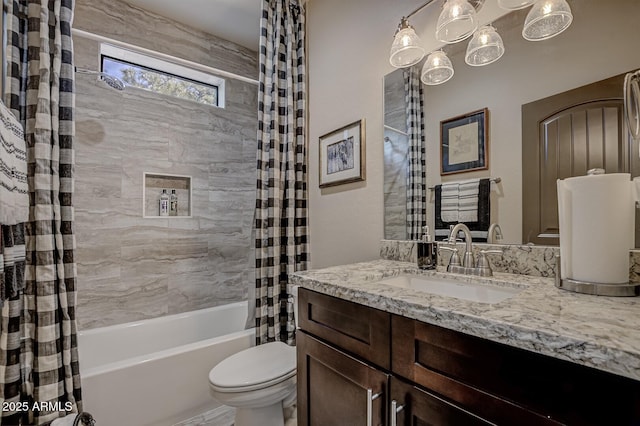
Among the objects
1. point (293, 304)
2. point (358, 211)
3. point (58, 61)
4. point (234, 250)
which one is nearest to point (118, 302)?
point (234, 250)

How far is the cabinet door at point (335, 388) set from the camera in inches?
30.7

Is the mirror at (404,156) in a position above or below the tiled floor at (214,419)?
above

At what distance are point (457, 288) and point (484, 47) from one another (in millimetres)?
947

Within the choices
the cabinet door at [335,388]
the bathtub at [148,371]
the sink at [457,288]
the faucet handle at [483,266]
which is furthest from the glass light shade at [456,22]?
the bathtub at [148,371]

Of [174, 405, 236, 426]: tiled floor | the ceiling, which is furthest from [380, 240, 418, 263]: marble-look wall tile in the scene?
the ceiling

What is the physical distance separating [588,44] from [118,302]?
2887 millimetres

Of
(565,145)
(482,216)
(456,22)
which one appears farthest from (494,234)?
(456,22)

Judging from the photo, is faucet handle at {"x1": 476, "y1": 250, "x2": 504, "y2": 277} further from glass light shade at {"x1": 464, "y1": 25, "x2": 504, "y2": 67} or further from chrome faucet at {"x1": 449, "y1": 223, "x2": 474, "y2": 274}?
glass light shade at {"x1": 464, "y1": 25, "x2": 504, "y2": 67}

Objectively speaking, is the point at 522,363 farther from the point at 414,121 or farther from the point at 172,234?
the point at 172,234

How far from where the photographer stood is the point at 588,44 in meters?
0.93

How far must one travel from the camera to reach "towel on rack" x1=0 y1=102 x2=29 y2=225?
35.9 inches

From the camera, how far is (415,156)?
1421 mm

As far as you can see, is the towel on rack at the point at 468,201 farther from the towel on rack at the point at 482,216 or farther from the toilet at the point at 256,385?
the toilet at the point at 256,385

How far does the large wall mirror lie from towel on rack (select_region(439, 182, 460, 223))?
0.04 meters
